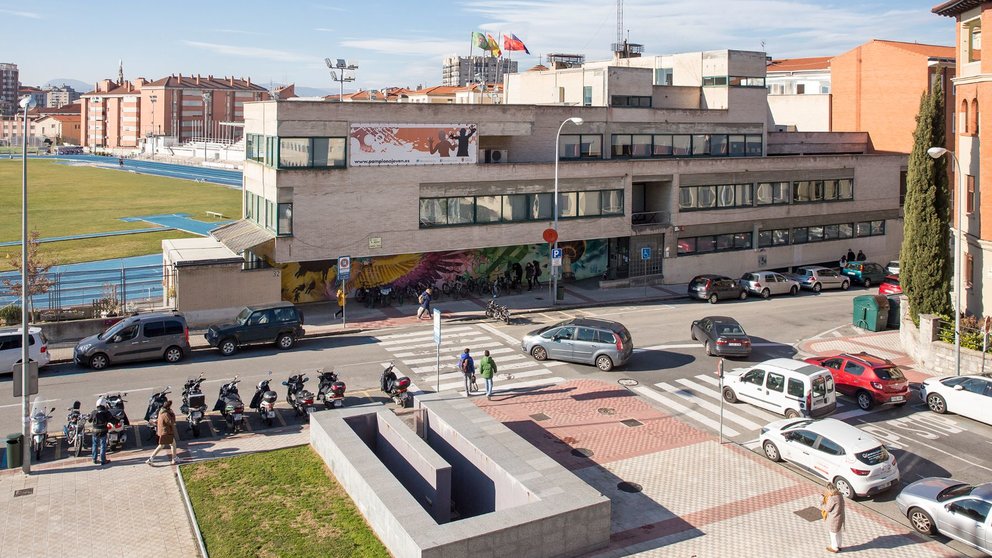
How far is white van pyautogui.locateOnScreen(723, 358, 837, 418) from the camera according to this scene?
24.2 m

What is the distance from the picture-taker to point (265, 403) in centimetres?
2344

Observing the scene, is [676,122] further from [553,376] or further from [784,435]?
[784,435]

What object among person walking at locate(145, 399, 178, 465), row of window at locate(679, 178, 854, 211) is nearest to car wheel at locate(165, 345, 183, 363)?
person walking at locate(145, 399, 178, 465)

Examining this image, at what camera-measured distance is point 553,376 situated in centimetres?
2912

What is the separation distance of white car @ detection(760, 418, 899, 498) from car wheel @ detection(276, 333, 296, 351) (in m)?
18.3

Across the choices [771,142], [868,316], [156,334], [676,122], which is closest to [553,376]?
[156,334]

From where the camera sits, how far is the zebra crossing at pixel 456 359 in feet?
92.6

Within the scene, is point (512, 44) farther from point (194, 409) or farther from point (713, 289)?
point (194, 409)

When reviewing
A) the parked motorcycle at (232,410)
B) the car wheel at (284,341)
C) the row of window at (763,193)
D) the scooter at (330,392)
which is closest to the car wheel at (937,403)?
the scooter at (330,392)

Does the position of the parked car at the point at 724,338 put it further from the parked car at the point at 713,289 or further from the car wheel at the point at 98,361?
the car wheel at the point at 98,361

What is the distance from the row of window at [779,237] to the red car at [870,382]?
72.1 feet

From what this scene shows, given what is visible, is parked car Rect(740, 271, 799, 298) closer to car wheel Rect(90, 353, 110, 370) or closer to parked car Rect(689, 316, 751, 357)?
parked car Rect(689, 316, 751, 357)

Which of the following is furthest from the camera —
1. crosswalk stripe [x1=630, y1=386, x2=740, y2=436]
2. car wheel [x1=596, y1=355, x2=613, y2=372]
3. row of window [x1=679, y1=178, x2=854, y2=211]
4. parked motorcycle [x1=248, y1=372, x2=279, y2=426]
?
row of window [x1=679, y1=178, x2=854, y2=211]

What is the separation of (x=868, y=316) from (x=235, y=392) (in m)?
26.8
